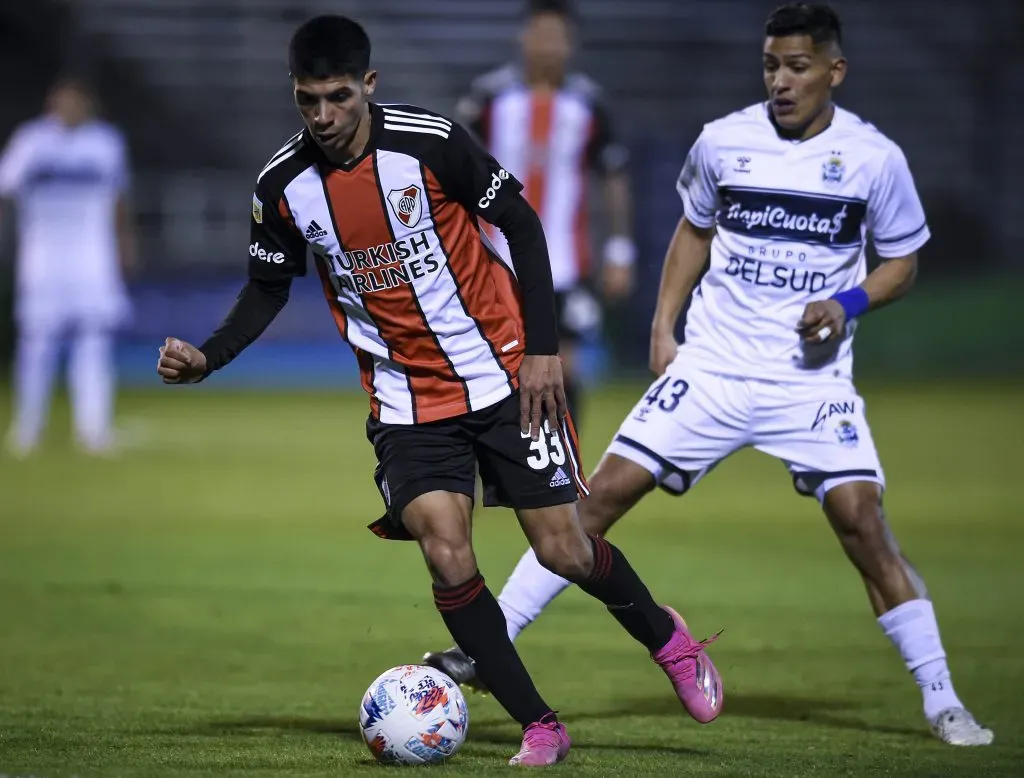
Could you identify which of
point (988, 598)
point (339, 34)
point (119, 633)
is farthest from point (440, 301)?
point (988, 598)

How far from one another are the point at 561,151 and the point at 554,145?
0.06m

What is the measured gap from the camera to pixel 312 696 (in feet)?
18.4

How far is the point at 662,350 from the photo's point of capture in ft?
18.9

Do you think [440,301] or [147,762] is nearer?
[147,762]

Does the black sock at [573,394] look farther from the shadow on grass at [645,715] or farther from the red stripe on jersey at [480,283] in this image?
the red stripe on jersey at [480,283]

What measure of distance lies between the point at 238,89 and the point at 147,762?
21.0m

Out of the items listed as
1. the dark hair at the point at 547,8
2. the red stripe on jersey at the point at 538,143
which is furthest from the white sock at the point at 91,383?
the dark hair at the point at 547,8

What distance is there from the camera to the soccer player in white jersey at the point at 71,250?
13.1 meters

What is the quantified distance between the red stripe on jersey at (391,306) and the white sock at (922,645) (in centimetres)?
156

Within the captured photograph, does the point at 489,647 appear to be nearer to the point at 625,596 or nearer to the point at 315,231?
the point at 625,596

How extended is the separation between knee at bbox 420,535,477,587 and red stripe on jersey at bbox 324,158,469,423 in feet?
1.20

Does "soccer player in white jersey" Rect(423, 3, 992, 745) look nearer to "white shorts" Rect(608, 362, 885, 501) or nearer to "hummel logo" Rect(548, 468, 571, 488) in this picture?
"white shorts" Rect(608, 362, 885, 501)

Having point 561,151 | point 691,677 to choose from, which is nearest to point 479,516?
point 561,151

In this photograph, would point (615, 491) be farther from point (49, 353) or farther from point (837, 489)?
point (49, 353)
